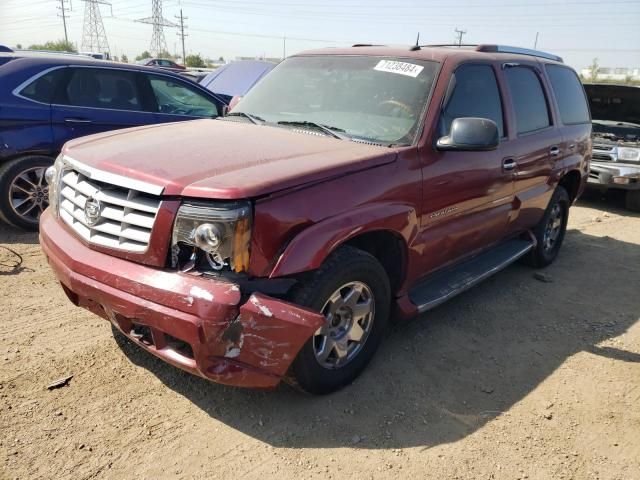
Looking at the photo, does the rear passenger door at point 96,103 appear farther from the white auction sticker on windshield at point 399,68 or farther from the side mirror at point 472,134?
the side mirror at point 472,134

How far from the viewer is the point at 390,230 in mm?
3113

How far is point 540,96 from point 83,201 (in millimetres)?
3971

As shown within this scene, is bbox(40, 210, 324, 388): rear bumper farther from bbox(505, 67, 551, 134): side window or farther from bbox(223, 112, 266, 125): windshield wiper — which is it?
bbox(505, 67, 551, 134): side window

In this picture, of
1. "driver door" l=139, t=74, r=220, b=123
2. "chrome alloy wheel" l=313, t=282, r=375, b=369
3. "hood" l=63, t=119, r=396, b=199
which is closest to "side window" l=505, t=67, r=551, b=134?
"hood" l=63, t=119, r=396, b=199

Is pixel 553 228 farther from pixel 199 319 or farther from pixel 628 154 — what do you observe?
pixel 199 319

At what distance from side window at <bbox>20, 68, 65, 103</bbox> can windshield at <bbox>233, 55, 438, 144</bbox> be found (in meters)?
2.63

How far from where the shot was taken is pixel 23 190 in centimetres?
536

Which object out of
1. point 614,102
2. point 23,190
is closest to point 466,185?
point 23,190

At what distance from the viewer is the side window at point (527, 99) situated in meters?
4.37

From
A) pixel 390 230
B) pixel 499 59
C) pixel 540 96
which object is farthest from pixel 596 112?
pixel 390 230

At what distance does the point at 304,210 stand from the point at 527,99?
2.95 m

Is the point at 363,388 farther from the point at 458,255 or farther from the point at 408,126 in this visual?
the point at 408,126

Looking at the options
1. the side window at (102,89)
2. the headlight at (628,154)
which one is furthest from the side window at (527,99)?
the headlight at (628,154)

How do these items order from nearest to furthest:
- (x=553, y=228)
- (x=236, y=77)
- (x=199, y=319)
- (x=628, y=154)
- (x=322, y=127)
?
(x=199, y=319) → (x=322, y=127) → (x=553, y=228) → (x=628, y=154) → (x=236, y=77)
